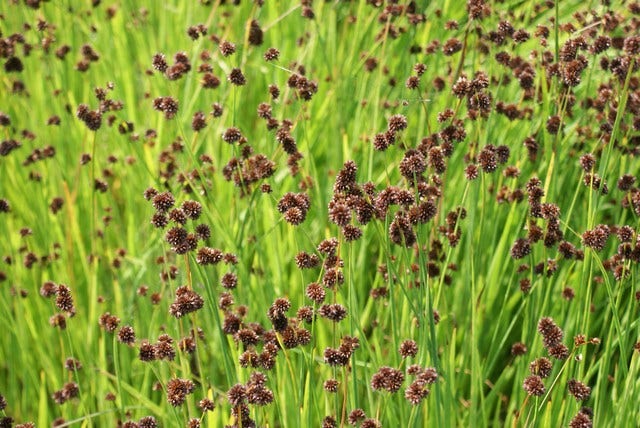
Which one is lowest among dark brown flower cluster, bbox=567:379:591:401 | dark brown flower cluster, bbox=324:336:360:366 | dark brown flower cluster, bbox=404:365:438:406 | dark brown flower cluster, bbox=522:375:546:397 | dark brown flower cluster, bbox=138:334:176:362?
dark brown flower cluster, bbox=567:379:591:401

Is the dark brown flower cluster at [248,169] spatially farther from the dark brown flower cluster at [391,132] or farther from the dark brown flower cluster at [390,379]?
the dark brown flower cluster at [390,379]

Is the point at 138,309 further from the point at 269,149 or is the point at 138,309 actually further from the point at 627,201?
the point at 627,201

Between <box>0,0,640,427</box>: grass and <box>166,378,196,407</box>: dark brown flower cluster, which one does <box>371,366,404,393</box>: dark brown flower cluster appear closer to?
<box>0,0,640,427</box>: grass

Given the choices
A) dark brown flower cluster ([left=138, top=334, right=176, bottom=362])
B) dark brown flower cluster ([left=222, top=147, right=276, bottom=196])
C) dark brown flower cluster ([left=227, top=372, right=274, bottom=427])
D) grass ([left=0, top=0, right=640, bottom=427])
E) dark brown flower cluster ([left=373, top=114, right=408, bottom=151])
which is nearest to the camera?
dark brown flower cluster ([left=227, top=372, right=274, bottom=427])

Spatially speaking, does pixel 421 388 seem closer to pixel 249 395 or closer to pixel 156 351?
pixel 249 395

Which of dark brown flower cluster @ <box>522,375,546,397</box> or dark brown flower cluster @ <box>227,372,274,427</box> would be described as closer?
dark brown flower cluster @ <box>227,372,274,427</box>

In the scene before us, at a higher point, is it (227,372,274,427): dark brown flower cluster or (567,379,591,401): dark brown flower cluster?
(227,372,274,427): dark brown flower cluster

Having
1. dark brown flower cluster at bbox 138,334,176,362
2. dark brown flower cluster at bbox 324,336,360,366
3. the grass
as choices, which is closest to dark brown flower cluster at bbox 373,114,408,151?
the grass

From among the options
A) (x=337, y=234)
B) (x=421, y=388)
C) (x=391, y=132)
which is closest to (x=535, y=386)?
(x=421, y=388)

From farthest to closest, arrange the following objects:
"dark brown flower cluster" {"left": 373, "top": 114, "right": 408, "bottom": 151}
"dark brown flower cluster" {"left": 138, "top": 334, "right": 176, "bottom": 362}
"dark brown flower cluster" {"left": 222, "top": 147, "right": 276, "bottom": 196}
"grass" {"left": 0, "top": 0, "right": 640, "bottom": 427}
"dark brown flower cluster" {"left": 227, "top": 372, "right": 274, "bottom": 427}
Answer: "dark brown flower cluster" {"left": 222, "top": 147, "right": 276, "bottom": 196}
"dark brown flower cluster" {"left": 373, "top": 114, "right": 408, "bottom": 151}
"grass" {"left": 0, "top": 0, "right": 640, "bottom": 427}
"dark brown flower cluster" {"left": 138, "top": 334, "right": 176, "bottom": 362}
"dark brown flower cluster" {"left": 227, "top": 372, "right": 274, "bottom": 427}
